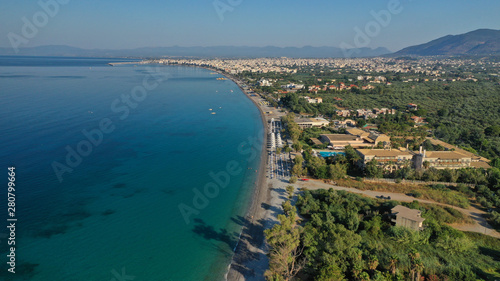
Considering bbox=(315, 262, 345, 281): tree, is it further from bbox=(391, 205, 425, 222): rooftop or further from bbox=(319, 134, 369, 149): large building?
bbox=(319, 134, 369, 149): large building

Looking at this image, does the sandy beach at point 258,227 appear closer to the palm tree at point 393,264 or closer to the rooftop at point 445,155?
the palm tree at point 393,264

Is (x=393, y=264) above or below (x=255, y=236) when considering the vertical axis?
above

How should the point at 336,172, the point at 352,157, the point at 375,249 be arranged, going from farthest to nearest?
the point at 352,157 → the point at 336,172 → the point at 375,249

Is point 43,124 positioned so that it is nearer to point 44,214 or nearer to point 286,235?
point 44,214

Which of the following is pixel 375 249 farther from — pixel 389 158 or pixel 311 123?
pixel 311 123

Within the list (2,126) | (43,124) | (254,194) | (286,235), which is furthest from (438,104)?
(2,126)

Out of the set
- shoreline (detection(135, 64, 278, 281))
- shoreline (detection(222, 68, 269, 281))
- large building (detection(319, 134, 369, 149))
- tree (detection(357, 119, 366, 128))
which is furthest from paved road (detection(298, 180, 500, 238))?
tree (detection(357, 119, 366, 128))

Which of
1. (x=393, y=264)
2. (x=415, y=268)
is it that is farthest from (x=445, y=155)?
(x=393, y=264)
